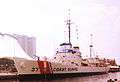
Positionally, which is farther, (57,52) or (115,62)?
(115,62)

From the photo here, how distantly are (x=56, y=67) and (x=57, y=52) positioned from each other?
22648 mm

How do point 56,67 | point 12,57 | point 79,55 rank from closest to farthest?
point 12,57
point 56,67
point 79,55

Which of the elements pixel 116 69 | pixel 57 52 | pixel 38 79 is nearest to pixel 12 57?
pixel 38 79

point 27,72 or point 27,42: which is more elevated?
point 27,42

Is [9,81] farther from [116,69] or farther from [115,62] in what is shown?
[115,62]

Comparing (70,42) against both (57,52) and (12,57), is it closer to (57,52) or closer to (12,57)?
(57,52)

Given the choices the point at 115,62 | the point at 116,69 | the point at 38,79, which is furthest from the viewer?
the point at 115,62

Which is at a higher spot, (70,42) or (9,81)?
(70,42)

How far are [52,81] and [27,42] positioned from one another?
24696 mm

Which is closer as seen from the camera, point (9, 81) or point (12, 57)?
point (9, 81)

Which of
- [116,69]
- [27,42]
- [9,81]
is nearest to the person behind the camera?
[9,81]

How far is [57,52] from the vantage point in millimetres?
77562

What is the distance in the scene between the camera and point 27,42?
240 feet

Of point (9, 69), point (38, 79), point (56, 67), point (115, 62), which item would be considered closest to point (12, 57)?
point (9, 69)
